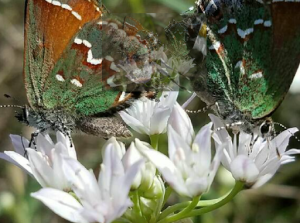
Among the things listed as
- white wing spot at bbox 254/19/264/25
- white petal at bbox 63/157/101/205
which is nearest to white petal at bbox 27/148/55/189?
white petal at bbox 63/157/101/205

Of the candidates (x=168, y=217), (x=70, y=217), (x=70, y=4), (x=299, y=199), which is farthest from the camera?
(x=299, y=199)

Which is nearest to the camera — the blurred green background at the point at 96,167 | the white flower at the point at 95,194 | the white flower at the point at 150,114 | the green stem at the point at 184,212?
the white flower at the point at 95,194

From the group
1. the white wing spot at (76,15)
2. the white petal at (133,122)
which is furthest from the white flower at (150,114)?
the white wing spot at (76,15)

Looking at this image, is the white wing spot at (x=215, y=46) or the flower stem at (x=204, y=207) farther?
the white wing spot at (x=215, y=46)

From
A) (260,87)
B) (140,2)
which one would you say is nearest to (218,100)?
(260,87)

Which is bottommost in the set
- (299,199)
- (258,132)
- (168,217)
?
(299,199)

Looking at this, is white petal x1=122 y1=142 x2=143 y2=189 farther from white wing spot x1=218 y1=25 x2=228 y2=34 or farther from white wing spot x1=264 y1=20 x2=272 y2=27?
white wing spot x1=264 y1=20 x2=272 y2=27

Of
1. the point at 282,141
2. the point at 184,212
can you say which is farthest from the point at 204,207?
the point at 282,141

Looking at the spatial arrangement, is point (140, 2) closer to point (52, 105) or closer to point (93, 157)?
point (93, 157)

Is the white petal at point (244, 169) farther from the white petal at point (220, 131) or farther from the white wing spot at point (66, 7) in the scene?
the white wing spot at point (66, 7)
